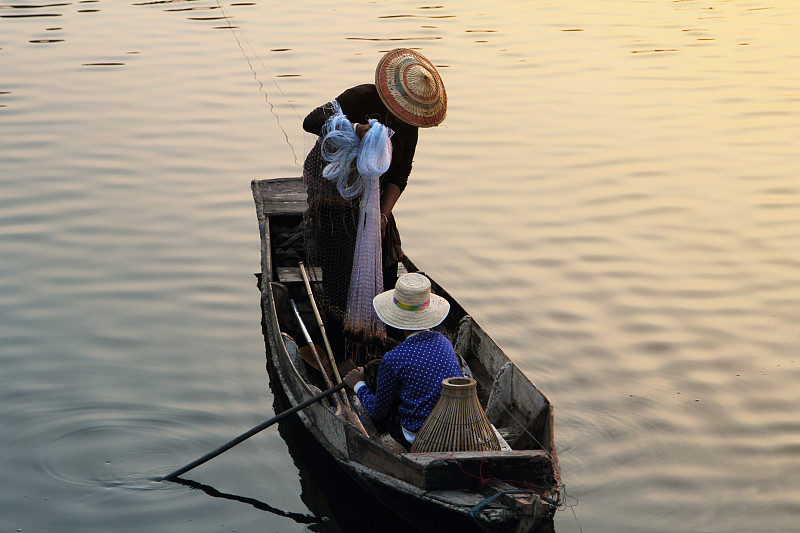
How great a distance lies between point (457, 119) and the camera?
1311 centimetres

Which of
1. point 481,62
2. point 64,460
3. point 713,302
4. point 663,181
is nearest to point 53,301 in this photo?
point 64,460

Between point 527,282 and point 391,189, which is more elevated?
point 391,189

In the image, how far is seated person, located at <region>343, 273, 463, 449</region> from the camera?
16.6ft

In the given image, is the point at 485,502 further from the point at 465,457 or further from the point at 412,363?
the point at 412,363

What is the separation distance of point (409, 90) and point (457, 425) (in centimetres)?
220

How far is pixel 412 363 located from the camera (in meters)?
5.04

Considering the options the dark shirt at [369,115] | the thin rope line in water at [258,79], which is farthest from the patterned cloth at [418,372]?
the thin rope line in water at [258,79]

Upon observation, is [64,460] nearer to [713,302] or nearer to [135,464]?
[135,464]

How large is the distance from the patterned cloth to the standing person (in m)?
1.57

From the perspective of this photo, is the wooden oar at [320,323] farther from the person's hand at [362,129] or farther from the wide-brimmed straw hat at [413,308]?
the person's hand at [362,129]

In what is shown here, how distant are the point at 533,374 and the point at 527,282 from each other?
155 cm

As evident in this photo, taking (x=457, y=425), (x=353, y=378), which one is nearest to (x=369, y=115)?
(x=353, y=378)

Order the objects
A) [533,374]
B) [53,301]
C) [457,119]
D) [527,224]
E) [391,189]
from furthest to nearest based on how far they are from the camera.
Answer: [457,119]
[527,224]
[53,301]
[533,374]
[391,189]

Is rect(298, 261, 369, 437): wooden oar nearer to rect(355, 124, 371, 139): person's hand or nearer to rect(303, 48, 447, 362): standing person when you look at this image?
rect(303, 48, 447, 362): standing person
